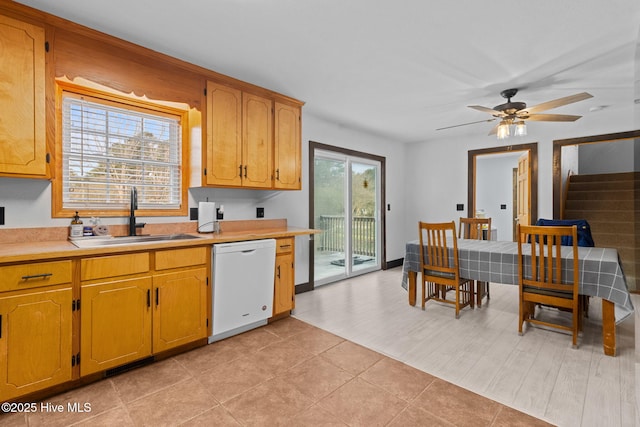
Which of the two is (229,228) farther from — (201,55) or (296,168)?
(201,55)

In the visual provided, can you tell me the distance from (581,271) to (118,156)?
3.93 m

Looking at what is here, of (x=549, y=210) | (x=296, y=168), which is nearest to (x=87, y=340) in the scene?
(x=296, y=168)

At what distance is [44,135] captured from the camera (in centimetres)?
208

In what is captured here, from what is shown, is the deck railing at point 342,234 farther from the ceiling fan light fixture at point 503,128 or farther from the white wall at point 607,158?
the white wall at point 607,158

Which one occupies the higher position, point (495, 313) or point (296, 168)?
point (296, 168)

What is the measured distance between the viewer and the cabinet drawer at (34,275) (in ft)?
5.63

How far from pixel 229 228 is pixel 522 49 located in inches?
121

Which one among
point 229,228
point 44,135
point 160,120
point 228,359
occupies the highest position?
point 160,120

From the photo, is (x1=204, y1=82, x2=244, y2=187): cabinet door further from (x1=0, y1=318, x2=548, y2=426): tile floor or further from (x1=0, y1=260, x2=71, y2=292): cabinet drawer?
(x1=0, y1=318, x2=548, y2=426): tile floor

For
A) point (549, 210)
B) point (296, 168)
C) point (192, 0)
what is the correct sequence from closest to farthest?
point (192, 0) < point (296, 168) < point (549, 210)

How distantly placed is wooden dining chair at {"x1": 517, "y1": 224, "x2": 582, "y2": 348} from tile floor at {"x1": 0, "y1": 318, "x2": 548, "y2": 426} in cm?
121

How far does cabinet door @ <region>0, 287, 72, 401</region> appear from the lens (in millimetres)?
1728

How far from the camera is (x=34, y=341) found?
5.94ft

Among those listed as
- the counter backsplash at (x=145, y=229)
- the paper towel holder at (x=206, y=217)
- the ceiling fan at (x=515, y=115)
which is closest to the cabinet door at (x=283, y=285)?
the counter backsplash at (x=145, y=229)
